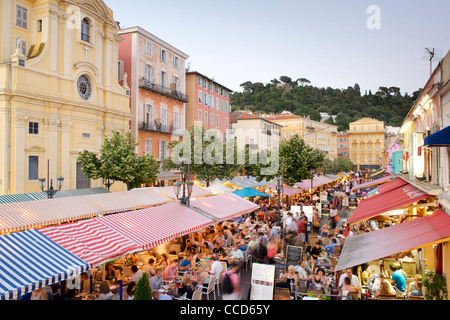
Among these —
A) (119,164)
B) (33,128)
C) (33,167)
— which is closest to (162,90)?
(33,128)

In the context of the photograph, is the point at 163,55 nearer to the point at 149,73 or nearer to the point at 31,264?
the point at 149,73

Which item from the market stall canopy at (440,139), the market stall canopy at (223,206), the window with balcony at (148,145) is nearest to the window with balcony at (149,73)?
the window with balcony at (148,145)

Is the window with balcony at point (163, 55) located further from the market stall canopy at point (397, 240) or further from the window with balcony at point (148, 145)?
the market stall canopy at point (397, 240)

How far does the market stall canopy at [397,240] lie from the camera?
6.42 meters

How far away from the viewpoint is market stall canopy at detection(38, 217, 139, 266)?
305 inches

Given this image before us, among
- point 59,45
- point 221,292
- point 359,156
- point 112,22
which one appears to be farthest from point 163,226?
point 359,156

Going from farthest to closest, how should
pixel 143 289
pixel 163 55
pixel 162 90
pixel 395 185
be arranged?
1. pixel 163 55
2. pixel 162 90
3. pixel 395 185
4. pixel 143 289

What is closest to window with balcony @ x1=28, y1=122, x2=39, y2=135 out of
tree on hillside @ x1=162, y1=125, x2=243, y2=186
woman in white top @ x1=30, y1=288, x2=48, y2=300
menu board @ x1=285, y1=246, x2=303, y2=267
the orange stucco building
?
the orange stucco building

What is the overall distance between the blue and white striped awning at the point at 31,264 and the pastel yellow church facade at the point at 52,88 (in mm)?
16225

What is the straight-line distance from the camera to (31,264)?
21.1 feet

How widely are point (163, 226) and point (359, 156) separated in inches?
3706

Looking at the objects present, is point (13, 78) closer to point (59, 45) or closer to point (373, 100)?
point (59, 45)

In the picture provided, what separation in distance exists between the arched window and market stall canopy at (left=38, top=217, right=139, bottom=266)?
20.9m

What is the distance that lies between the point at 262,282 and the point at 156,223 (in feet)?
12.9
